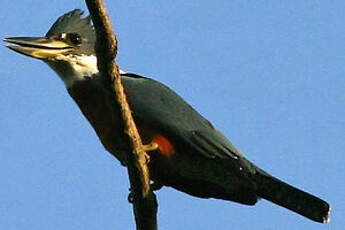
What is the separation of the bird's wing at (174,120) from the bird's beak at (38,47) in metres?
0.71

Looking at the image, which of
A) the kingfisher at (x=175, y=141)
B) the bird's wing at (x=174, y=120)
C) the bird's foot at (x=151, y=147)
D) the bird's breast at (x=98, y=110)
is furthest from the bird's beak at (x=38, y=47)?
the bird's foot at (x=151, y=147)

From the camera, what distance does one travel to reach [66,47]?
28.6 feet

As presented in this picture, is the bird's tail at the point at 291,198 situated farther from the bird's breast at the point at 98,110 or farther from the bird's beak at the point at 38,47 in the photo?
the bird's beak at the point at 38,47

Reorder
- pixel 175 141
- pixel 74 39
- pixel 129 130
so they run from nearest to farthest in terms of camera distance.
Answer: pixel 129 130 → pixel 175 141 → pixel 74 39

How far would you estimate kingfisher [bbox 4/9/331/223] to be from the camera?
792 cm

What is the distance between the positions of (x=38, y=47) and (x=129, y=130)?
213 centimetres

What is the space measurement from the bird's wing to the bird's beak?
71cm

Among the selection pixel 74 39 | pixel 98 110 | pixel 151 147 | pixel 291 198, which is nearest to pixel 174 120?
pixel 151 147

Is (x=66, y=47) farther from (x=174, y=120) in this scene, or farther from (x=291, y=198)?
(x=291, y=198)

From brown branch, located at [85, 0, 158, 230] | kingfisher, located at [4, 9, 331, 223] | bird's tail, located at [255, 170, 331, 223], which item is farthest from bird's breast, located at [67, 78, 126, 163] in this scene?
bird's tail, located at [255, 170, 331, 223]

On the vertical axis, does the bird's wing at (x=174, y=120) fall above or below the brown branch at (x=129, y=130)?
above

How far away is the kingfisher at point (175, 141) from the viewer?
7918 millimetres

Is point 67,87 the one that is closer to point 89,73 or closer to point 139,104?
point 89,73

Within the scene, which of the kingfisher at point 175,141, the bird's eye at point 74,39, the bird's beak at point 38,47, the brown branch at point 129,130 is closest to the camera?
the brown branch at point 129,130
